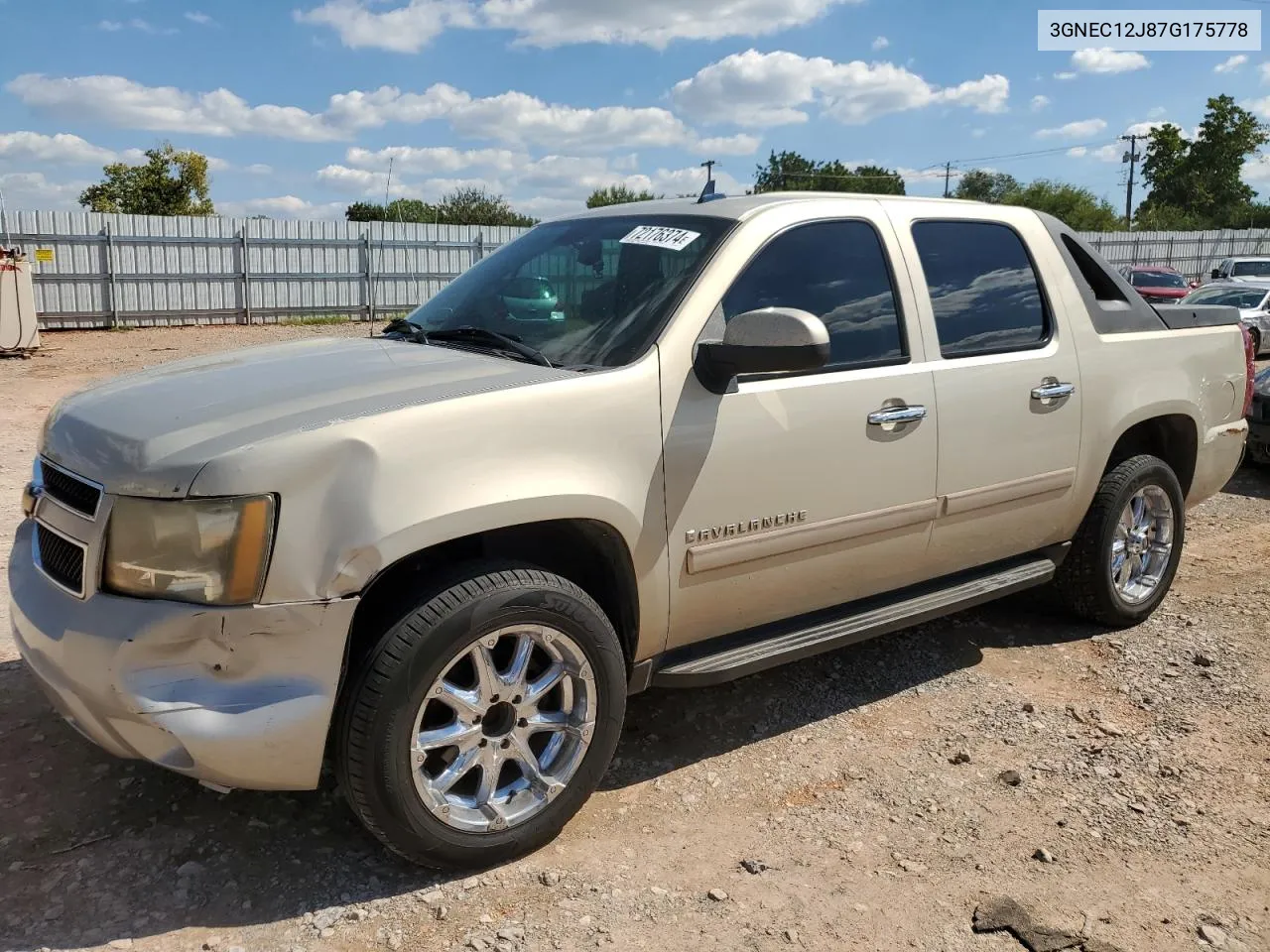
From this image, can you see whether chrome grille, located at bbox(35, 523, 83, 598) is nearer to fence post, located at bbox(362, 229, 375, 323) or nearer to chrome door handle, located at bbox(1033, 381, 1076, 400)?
chrome door handle, located at bbox(1033, 381, 1076, 400)

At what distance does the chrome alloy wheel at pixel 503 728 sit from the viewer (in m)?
2.71

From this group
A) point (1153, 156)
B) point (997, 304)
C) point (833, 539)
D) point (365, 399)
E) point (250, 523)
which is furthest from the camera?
point (1153, 156)

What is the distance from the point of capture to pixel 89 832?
2.94 m

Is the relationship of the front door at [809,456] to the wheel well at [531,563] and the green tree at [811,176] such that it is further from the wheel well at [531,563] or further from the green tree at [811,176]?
the green tree at [811,176]

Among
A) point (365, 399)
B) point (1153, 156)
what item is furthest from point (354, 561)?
point (1153, 156)

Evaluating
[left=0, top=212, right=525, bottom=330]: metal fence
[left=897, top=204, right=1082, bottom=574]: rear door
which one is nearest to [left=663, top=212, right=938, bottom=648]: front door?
[left=897, top=204, right=1082, bottom=574]: rear door

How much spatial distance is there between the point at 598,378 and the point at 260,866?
1645 millimetres

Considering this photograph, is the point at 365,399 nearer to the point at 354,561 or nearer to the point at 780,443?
the point at 354,561

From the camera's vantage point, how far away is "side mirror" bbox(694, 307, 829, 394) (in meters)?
2.90

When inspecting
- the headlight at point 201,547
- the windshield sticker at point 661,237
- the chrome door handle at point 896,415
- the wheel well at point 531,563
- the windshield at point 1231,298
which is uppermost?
the windshield at point 1231,298

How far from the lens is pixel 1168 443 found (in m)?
4.89

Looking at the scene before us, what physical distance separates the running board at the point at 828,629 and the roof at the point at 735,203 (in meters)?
1.41

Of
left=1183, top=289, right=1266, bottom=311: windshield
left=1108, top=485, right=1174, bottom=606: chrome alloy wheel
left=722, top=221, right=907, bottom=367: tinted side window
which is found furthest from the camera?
left=1183, top=289, right=1266, bottom=311: windshield

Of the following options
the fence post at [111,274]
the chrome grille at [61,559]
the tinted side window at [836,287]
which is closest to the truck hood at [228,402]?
the chrome grille at [61,559]
